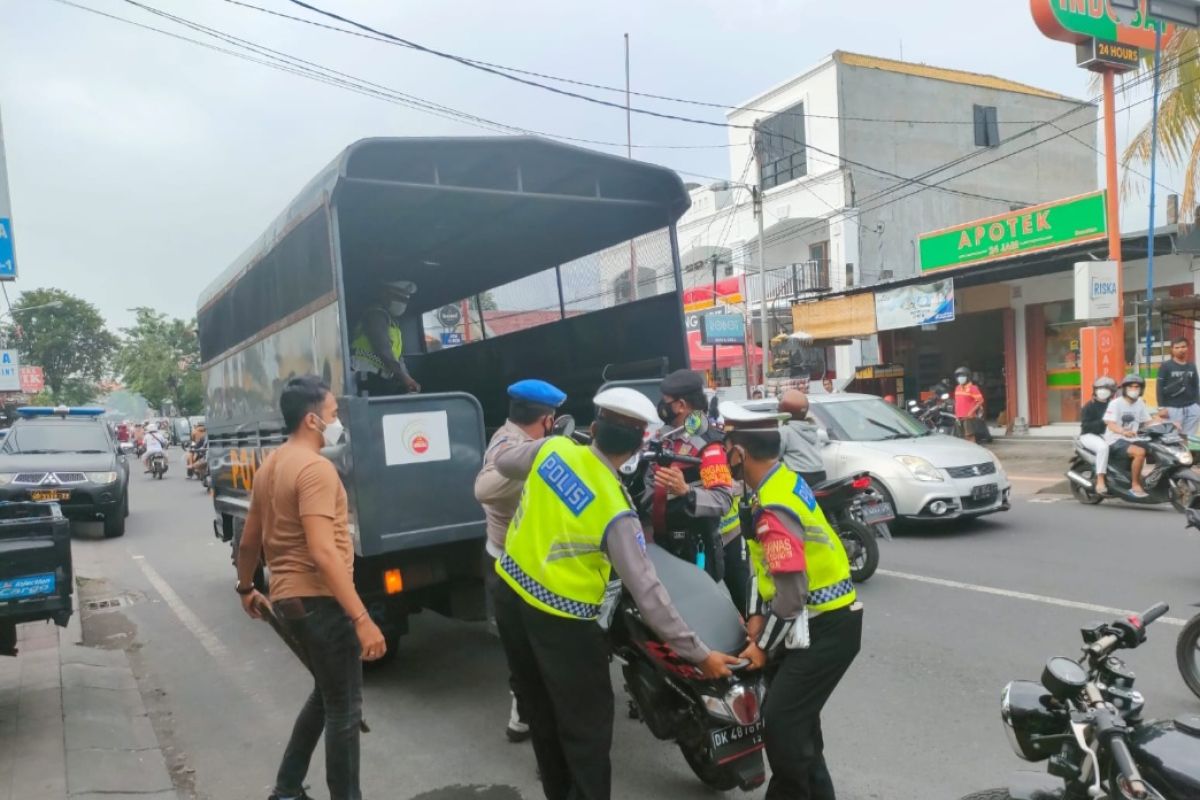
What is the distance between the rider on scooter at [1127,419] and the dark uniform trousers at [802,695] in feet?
26.5

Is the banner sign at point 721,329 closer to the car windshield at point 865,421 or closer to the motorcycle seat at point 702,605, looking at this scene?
the car windshield at point 865,421

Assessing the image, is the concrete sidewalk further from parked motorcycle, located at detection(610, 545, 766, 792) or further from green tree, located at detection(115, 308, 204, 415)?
green tree, located at detection(115, 308, 204, 415)

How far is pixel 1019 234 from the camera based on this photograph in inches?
650

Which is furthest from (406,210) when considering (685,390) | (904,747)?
(904,747)

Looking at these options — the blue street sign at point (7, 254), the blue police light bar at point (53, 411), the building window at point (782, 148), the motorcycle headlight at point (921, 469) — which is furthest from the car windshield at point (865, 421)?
the building window at point (782, 148)

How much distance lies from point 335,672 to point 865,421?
7.54 metres

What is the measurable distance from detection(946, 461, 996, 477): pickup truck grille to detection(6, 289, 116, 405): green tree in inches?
2303

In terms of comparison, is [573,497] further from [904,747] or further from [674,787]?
[904,747]

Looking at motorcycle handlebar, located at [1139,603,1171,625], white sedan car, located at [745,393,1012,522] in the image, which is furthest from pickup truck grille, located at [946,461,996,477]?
motorcycle handlebar, located at [1139,603,1171,625]

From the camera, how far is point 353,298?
24.2ft

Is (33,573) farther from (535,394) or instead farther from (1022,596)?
(1022,596)

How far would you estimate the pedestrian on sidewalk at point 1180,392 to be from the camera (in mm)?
A: 10414

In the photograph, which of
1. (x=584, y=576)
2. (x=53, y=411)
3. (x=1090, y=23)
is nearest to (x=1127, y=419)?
(x=1090, y=23)

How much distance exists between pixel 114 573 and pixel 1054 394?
1757 cm
